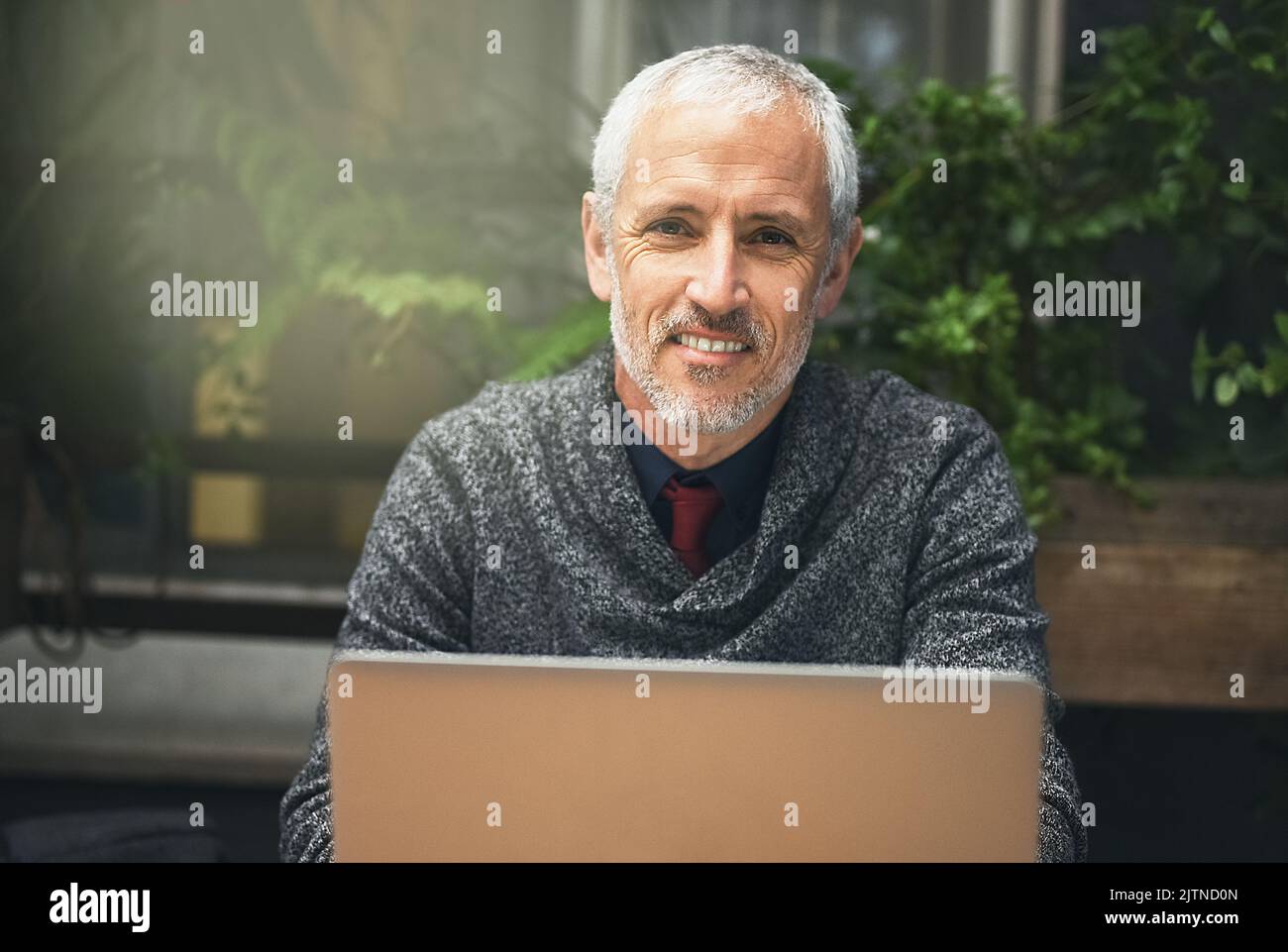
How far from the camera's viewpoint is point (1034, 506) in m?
2.31

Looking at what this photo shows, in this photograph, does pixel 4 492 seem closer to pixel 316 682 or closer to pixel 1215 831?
pixel 316 682

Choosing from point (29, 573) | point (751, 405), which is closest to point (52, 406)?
point (29, 573)

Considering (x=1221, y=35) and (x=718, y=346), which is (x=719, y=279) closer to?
(x=718, y=346)

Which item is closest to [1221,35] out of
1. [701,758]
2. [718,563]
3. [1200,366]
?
[1200,366]

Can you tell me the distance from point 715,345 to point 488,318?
1178mm

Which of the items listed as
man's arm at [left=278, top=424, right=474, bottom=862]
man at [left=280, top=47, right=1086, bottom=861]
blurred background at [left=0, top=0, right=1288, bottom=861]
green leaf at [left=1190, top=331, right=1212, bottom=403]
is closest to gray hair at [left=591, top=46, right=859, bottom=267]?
man at [left=280, top=47, right=1086, bottom=861]

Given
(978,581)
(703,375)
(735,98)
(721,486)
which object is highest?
(735,98)

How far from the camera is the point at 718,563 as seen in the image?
1552 millimetres

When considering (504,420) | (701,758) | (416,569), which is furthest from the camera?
(504,420)

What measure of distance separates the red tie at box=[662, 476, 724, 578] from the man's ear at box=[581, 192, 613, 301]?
0.86 ft

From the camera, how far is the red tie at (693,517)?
1.62 m

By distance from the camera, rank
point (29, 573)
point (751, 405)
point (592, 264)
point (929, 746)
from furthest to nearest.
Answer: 1. point (29, 573)
2. point (592, 264)
3. point (751, 405)
4. point (929, 746)
